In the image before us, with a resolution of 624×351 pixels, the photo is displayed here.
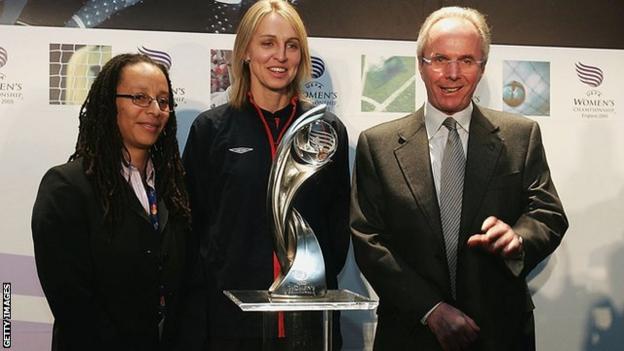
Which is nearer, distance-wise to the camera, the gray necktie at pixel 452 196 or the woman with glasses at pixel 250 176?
the gray necktie at pixel 452 196

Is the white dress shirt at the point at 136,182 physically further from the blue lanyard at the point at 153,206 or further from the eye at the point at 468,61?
the eye at the point at 468,61

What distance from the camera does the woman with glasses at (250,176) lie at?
2.74 meters

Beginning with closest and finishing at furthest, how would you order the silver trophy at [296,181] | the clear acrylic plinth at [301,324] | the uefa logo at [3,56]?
the clear acrylic plinth at [301,324]
the silver trophy at [296,181]
the uefa logo at [3,56]

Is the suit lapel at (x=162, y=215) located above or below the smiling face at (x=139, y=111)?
below

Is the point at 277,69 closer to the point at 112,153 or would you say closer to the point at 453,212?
the point at 112,153

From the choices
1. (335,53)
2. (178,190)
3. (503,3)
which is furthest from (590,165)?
(178,190)

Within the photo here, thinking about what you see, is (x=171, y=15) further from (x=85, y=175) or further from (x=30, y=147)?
(x=85, y=175)

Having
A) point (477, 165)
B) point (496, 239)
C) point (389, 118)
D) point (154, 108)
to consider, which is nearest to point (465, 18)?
point (477, 165)

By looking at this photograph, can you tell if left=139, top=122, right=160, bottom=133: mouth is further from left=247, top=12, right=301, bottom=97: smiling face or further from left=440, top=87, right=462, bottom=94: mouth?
left=440, top=87, right=462, bottom=94: mouth

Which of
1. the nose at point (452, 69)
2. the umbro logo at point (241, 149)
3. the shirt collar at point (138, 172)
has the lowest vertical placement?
the shirt collar at point (138, 172)

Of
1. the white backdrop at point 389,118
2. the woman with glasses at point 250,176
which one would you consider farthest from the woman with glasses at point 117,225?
the white backdrop at point 389,118

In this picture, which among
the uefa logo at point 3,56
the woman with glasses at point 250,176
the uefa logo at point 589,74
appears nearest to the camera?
the woman with glasses at point 250,176

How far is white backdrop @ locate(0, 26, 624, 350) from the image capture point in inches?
141

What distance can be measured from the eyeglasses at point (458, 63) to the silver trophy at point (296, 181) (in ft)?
1.82
